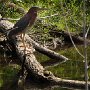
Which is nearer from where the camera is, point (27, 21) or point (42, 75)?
point (27, 21)

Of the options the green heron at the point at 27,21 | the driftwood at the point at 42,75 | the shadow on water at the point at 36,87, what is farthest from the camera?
the shadow on water at the point at 36,87

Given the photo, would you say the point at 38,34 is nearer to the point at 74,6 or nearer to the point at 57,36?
the point at 57,36

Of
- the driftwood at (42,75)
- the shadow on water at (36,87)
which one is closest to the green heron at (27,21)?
the driftwood at (42,75)

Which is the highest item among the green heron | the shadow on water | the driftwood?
the green heron

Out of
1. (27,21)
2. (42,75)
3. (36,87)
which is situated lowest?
(36,87)

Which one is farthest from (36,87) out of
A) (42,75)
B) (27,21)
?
(27,21)

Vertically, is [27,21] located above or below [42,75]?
above

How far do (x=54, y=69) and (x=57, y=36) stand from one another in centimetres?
254

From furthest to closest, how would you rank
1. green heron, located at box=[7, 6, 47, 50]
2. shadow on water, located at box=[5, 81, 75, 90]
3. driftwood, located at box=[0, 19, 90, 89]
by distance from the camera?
shadow on water, located at box=[5, 81, 75, 90]
driftwood, located at box=[0, 19, 90, 89]
green heron, located at box=[7, 6, 47, 50]

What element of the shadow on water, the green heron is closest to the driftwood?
the shadow on water

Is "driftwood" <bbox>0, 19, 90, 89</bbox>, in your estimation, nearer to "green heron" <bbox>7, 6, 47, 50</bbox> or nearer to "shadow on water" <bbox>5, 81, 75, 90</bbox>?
"shadow on water" <bbox>5, 81, 75, 90</bbox>

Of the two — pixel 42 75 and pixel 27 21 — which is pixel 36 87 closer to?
pixel 42 75

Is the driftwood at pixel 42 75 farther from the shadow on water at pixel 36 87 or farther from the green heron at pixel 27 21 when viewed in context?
the green heron at pixel 27 21

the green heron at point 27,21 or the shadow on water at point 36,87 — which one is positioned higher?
the green heron at point 27,21
